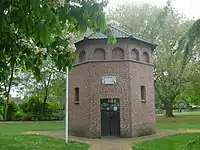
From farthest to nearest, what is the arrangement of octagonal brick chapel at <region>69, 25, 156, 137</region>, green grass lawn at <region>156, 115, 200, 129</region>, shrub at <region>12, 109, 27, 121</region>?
shrub at <region>12, 109, 27, 121</region>
green grass lawn at <region>156, 115, 200, 129</region>
octagonal brick chapel at <region>69, 25, 156, 137</region>

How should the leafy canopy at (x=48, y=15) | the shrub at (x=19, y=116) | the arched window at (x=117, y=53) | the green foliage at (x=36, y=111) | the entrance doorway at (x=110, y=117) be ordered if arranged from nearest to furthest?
the leafy canopy at (x=48, y=15) → the entrance doorway at (x=110, y=117) → the arched window at (x=117, y=53) → the shrub at (x=19, y=116) → the green foliage at (x=36, y=111)

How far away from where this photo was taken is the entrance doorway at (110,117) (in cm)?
2105

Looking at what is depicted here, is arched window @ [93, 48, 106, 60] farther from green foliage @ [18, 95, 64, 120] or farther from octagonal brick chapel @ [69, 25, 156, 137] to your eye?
green foliage @ [18, 95, 64, 120]

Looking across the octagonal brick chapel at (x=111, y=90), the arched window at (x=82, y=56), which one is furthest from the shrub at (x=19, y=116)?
the arched window at (x=82, y=56)

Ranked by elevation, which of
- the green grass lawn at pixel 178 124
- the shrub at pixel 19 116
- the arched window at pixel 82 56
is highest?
the arched window at pixel 82 56

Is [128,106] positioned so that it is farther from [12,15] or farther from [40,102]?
[40,102]

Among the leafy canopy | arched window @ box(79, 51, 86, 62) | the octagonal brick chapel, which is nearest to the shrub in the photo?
the octagonal brick chapel

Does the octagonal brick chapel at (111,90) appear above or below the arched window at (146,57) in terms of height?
below

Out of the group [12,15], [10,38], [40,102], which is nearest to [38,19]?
[12,15]

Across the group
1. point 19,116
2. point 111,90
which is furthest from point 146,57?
point 19,116

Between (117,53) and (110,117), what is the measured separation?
420 centimetres

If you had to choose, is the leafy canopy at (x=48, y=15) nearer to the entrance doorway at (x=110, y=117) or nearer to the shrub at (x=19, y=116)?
the entrance doorway at (x=110, y=117)

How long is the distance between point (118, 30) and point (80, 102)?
5.50m

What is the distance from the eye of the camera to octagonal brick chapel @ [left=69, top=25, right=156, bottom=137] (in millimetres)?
20734
